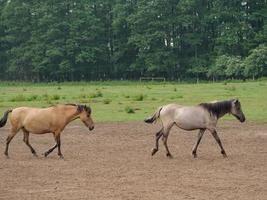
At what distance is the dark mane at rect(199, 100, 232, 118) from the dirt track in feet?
3.90

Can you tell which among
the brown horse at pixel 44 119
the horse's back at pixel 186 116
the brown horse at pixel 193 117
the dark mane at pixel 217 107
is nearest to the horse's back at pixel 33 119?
the brown horse at pixel 44 119

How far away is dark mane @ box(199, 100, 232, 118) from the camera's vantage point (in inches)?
618

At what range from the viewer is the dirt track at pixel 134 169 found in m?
10.9

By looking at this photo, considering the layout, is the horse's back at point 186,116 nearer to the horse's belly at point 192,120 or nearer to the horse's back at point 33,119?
the horse's belly at point 192,120

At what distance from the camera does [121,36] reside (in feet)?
262

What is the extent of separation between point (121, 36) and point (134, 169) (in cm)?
6705

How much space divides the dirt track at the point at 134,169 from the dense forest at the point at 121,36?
52.4 meters

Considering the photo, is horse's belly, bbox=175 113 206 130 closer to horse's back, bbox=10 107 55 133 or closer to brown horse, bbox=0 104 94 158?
brown horse, bbox=0 104 94 158

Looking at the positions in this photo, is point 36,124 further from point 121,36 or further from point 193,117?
point 121,36

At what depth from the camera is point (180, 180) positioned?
1204 centimetres

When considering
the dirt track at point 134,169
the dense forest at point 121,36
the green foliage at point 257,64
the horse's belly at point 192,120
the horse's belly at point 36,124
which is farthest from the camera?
the dense forest at point 121,36

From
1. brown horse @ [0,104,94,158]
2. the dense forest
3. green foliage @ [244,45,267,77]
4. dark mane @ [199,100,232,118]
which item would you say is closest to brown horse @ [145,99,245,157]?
dark mane @ [199,100,232,118]

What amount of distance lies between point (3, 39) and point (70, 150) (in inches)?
2574

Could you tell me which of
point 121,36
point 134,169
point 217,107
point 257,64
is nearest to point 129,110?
point 217,107
